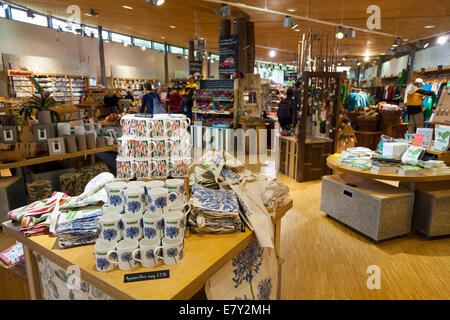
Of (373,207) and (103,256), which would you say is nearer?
(103,256)

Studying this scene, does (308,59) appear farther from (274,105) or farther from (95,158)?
(274,105)

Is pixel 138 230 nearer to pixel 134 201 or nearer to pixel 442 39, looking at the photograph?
pixel 134 201

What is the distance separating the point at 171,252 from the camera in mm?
1235

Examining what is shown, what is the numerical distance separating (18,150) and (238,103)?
15.9ft

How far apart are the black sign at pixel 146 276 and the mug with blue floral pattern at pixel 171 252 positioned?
0.07m

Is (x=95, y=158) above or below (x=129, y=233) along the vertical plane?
below

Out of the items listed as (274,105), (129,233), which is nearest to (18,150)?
(129,233)

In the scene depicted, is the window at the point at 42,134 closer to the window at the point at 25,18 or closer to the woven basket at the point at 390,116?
the woven basket at the point at 390,116

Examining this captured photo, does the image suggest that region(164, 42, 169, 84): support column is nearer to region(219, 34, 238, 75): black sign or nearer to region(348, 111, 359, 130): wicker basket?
region(219, 34, 238, 75): black sign

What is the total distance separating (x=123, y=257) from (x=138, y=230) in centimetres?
13

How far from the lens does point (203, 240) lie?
1.47 meters

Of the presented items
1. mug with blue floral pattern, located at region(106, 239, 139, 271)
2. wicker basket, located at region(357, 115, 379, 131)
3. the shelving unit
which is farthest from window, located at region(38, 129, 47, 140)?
the shelving unit

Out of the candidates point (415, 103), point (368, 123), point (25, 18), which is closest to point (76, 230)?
point (368, 123)
